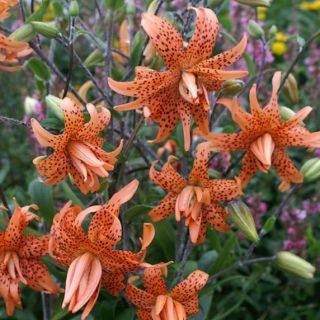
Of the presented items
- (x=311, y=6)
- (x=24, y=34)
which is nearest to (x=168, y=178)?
(x=24, y=34)

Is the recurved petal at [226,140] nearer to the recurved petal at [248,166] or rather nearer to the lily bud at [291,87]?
the recurved petal at [248,166]

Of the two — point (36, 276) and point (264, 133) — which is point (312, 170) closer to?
point (264, 133)

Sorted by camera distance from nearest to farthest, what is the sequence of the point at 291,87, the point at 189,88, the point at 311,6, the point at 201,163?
the point at 189,88
the point at 201,163
the point at 291,87
the point at 311,6

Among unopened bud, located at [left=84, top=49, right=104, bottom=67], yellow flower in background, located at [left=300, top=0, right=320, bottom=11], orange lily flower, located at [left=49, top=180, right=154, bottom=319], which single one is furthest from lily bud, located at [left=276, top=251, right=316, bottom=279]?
Answer: yellow flower in background, located at [left=300, top=0, right=320, bottom=11]

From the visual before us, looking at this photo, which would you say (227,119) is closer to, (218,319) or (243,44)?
(218,319)

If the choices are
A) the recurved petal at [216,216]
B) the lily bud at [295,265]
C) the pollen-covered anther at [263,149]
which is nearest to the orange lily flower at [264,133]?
the pollen-covered anther at [263,149]

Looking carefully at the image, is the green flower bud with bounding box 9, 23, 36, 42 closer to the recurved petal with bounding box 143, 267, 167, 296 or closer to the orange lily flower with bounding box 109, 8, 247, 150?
the orange lily flower with bounding box 109, 8, 247, 150
